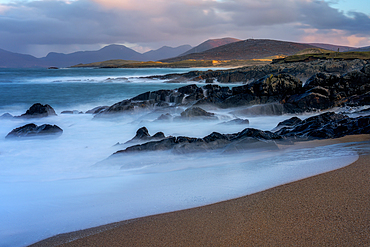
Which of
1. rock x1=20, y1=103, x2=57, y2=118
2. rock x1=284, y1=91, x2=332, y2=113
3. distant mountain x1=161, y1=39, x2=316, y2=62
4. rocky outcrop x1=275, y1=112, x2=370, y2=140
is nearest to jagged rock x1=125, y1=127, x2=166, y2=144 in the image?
rocky outcrop x1=275, y1=112, x2=370, y2=140

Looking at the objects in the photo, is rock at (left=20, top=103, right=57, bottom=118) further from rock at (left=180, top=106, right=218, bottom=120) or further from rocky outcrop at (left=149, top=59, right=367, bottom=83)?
rocky outcrop at (left=149, top=59, right=367, bottom=83)

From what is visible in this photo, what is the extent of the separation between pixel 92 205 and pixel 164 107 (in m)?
8.44

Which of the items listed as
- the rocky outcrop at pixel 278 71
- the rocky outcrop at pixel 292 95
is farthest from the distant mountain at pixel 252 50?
the rocky outcrop at pixel 292 95

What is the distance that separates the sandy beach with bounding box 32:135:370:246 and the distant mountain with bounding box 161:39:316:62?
372 ft

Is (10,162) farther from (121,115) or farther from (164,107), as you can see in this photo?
(164,107)

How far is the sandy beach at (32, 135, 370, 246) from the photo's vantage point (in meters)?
1.81

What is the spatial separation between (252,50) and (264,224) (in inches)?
4913

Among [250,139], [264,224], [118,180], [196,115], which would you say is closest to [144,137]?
[118,180]

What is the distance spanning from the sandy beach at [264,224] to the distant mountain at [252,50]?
113 metres

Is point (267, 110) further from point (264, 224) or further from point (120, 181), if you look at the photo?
point (264, 224)

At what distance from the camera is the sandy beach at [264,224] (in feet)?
5.93

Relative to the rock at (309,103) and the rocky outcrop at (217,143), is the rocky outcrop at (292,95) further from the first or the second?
the rocky outcrop at (217,143)

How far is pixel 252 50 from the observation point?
118250 mm

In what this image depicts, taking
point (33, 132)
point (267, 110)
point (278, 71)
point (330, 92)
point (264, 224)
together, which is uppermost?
point (278, 71)
